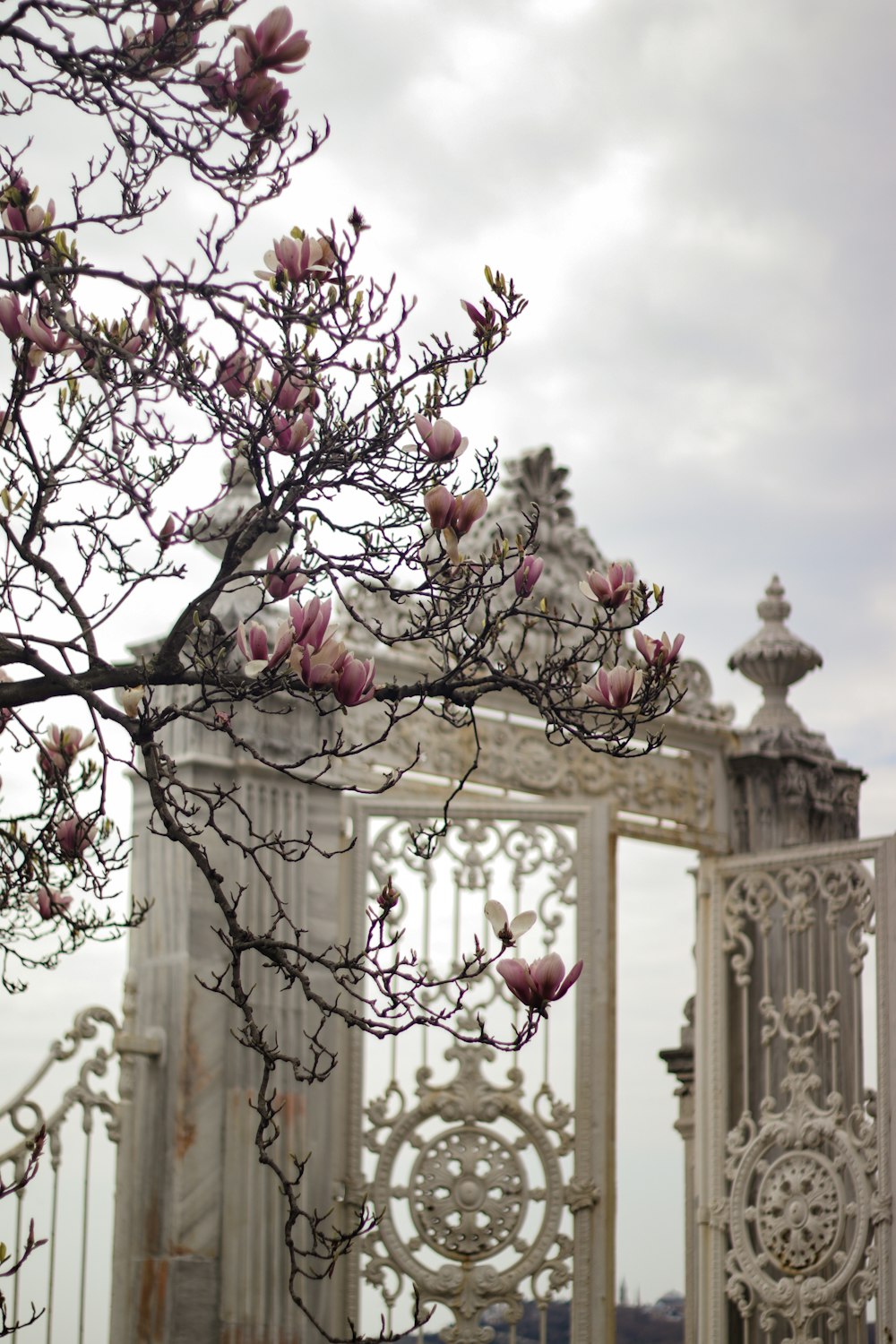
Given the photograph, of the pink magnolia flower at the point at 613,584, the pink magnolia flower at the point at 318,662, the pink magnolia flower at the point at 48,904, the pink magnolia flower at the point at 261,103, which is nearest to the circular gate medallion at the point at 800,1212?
the pink magnolia flower at the point at 48,904

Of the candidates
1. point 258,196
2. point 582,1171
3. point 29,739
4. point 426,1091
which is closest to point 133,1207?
point 426,1091

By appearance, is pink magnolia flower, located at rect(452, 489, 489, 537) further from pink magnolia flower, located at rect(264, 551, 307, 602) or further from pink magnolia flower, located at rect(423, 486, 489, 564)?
pink magnolia flower, located at rect(264, 551, 307, 602)

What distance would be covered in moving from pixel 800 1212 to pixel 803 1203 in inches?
1.4

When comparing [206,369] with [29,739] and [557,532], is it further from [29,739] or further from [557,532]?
[557,532]

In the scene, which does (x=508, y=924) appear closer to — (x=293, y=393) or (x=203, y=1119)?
(x=293, y=393)

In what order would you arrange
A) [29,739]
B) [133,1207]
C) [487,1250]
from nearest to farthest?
1. [29,739]
2. [133,1207]
3. [487,1250]

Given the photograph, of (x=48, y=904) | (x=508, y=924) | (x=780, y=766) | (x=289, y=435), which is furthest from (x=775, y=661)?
(x=508, y=924)

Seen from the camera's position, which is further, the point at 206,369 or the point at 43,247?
the point at 43,247

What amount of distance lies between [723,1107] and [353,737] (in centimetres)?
196

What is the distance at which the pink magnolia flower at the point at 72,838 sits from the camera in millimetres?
3895

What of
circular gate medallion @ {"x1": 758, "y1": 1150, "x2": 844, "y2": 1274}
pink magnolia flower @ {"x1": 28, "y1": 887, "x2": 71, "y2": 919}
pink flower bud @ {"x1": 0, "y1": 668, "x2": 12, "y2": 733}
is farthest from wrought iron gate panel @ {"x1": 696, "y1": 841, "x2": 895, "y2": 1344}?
pink flower bud @ {"x1": 0, "y1": 668, "x2": 12, "y2": 733}

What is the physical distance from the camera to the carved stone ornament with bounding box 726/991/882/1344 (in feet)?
20.7

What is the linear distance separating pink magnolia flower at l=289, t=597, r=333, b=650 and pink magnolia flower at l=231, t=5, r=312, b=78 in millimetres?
847

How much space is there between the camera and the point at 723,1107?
6.73 m
